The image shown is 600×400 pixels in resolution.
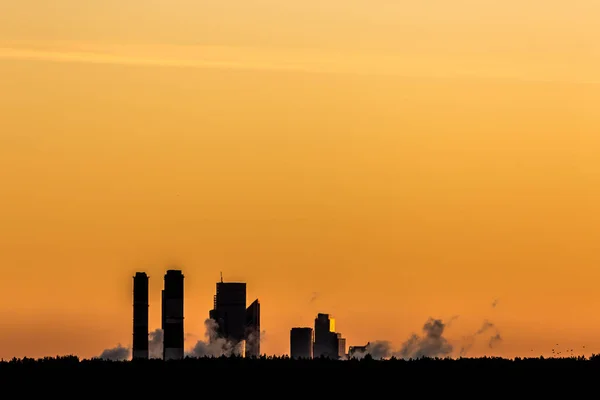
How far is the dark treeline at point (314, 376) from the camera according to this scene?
3076 inches

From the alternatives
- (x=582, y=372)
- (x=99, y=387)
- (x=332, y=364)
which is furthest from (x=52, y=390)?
(x=582, y=372)

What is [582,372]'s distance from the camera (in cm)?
8156

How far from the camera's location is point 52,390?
77875 millimetres

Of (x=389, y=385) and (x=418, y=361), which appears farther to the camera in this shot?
(x=418, y=361)

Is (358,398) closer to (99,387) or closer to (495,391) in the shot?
(495,391)

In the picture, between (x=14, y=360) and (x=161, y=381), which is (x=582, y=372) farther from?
(x=14, y=360)

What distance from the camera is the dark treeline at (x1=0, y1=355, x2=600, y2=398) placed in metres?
78.1

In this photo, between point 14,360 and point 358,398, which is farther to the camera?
point 14,360

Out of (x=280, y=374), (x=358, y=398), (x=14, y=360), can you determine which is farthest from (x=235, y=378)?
(x=14, y=360)

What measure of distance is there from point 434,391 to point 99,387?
15.8m

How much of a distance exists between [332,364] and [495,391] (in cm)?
964

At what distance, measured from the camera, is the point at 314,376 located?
80.6 m

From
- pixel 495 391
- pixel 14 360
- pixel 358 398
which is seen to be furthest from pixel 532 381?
pixel 14 360

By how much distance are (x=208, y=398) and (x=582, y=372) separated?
18831 millimetres
